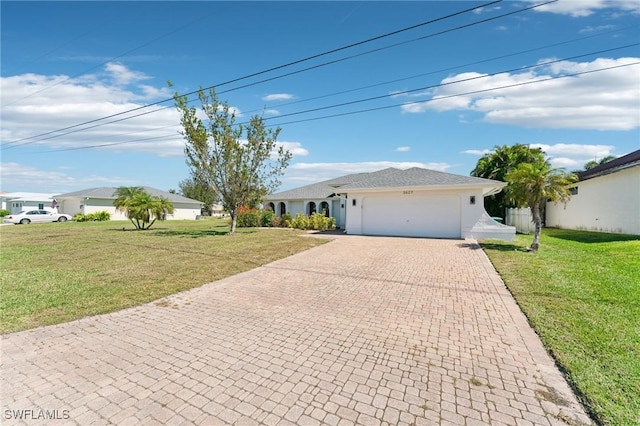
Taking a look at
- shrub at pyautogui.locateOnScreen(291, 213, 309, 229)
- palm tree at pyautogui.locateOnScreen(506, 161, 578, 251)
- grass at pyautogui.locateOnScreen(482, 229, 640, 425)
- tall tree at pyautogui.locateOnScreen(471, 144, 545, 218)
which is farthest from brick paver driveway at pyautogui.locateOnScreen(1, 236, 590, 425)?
tall tree at pyautogui.locateOnScreen(471, 144, 545, 218)

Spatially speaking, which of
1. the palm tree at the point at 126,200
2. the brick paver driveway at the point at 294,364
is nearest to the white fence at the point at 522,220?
the brick paver driveway at the point at 294,364

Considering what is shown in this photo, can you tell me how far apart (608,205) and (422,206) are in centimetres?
967

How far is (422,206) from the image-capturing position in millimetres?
17250

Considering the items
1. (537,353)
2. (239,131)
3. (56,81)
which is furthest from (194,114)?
(537,353)

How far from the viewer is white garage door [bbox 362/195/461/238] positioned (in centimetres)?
1664

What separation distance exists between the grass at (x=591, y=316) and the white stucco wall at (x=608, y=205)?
5.60 m

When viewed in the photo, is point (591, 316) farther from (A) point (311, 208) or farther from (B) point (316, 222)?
(A) point (311, 208)

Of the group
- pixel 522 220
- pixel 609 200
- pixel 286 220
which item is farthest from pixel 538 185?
pixel 286 220

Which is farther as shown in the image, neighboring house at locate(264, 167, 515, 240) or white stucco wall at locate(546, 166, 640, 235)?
neighboring house at locate(264, 167, 515, 240)

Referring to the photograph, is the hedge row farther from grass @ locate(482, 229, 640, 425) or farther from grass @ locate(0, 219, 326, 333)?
grass @ locate(482, 229, 640, 425)

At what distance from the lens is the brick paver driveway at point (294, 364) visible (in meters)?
2.83

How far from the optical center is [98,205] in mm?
37219

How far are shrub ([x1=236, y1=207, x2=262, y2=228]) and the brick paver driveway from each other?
1932 cm

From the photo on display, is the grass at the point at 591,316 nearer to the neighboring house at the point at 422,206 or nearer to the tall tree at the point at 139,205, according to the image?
the neighboring house at the point at 422,206
